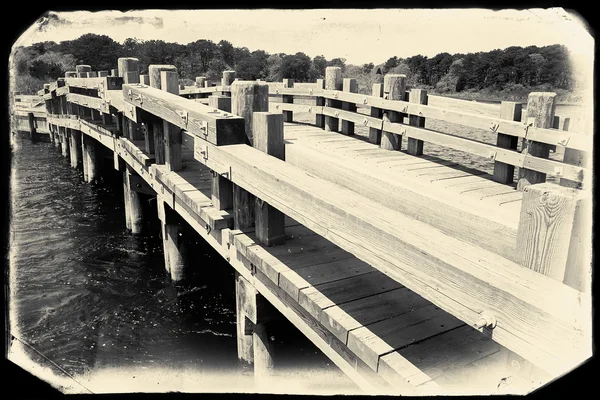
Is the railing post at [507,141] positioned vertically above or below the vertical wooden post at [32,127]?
above

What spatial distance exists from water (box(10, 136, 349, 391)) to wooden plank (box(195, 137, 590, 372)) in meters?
2.04

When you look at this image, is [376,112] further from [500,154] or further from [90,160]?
[90,160]

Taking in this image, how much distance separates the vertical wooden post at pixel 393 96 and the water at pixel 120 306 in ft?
12.7

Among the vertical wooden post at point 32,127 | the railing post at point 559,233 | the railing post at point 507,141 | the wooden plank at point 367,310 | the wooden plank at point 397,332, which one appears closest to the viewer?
the railing post at point 559,233

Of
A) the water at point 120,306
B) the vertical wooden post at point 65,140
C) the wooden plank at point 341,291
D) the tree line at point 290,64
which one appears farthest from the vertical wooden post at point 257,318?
the tree line at point 290,64

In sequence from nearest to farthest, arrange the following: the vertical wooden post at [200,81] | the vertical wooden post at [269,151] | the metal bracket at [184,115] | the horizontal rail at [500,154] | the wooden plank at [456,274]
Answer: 1. the wooden plank at [456,274]
2. the vertical wooden post at [269,151]
3. the metal bracket at [184,115]
4. the horizontal rail at [500,154]
5. the vertical wooden post at [200,81]

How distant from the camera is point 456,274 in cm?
204

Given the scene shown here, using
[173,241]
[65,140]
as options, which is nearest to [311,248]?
[173,241]

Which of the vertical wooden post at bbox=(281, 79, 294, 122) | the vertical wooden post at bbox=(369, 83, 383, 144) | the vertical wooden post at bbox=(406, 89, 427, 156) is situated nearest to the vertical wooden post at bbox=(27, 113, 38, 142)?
the vertical wooden post at bbox=(281, 79, 294, 122)

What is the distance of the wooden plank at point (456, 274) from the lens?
167 centimetres

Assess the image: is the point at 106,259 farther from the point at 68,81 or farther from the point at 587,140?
the point at 587,140

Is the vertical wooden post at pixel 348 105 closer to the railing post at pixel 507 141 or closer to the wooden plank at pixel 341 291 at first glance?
the railing post at pixel 507 141

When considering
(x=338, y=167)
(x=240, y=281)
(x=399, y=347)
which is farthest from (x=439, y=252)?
(x=240, y=281)

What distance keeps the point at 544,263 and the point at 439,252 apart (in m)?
0.42
